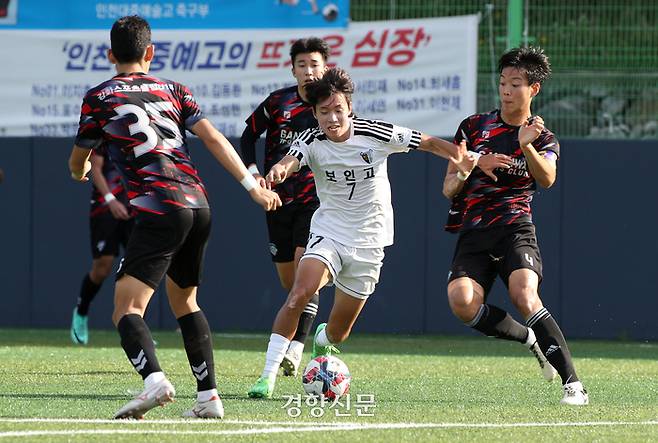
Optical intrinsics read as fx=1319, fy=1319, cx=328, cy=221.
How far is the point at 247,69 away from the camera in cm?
1458

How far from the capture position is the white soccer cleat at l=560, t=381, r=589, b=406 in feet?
25.1

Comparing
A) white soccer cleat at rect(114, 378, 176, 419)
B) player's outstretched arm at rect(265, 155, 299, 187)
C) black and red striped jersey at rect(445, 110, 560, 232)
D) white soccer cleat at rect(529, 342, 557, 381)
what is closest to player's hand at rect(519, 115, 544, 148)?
black and red striped jersey at rect(445, 110, 560, 232)

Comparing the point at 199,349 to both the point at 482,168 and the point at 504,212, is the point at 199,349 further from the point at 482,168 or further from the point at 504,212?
the point at 504,212

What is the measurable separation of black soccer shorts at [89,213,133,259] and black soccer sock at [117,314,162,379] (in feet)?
20.0

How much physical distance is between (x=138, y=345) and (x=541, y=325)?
2.66 m

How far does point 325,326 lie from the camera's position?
858cm

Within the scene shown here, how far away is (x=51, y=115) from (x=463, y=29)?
15.2ft

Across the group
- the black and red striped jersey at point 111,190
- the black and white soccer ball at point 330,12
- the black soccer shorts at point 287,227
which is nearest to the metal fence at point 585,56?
the black and white soccer ball at point 330,12

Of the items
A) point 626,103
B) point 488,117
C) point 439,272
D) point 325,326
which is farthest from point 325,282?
point 626,103

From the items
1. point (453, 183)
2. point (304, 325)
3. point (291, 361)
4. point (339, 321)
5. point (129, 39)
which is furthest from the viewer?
point (304, 325)

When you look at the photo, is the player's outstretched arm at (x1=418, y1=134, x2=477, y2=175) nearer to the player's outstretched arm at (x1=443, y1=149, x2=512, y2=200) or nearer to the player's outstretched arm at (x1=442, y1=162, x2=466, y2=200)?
the player's outstretched arm at (x1=443, y1=149, x2=512, y2=200)

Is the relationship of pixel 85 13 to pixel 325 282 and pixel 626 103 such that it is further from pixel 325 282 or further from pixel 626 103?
pixel 325 282

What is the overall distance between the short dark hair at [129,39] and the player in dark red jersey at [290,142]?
2608mm

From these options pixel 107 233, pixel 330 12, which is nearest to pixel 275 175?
pixel 107 233
